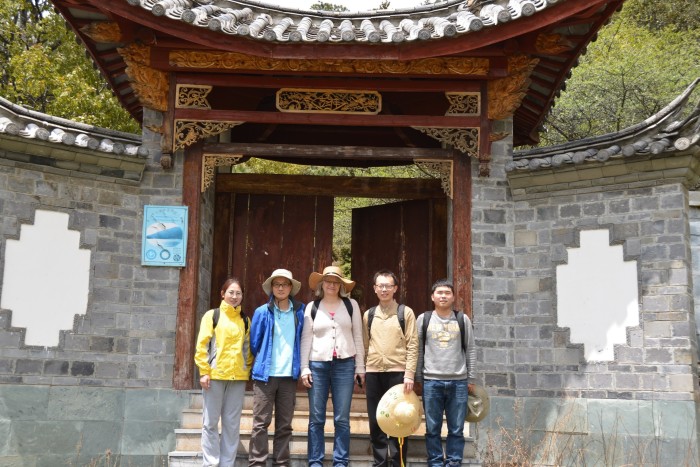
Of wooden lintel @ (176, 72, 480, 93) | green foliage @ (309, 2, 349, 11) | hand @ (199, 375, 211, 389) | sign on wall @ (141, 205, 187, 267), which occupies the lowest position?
hand @ (199, 375, 211, 389)

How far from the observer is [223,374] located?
267 inches

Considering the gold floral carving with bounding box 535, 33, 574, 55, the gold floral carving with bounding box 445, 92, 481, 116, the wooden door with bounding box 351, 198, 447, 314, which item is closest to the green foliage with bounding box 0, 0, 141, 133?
the wooden door with bounding box 351, 198, 447, 314

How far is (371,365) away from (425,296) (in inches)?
145

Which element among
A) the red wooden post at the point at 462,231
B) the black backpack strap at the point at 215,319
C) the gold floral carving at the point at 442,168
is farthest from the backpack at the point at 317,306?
the gold floral carving at the point at 442,168

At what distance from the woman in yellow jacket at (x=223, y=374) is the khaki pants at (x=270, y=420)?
164 millimetres

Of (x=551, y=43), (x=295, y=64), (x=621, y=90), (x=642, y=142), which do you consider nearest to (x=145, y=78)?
(x=295, y=64)

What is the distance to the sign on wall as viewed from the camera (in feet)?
28.0

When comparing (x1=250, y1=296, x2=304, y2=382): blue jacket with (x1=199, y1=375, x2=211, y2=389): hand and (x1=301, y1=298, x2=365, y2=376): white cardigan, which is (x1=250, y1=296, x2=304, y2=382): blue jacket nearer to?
(x1=301, y1=298, x2=365, y2=376): white cardigan

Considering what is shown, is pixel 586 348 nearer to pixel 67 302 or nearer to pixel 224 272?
pixel 224 272

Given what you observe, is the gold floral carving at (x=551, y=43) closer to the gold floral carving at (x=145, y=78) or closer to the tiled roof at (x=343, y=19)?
the tiled roof at (x=343, y=19)

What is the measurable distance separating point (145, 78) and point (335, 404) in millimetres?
3943

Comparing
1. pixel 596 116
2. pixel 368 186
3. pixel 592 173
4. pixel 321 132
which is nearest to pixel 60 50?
pixel 321 132

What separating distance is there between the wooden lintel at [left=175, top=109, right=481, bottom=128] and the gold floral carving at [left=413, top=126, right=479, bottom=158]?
67 mm

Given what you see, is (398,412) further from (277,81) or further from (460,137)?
(277,81)
